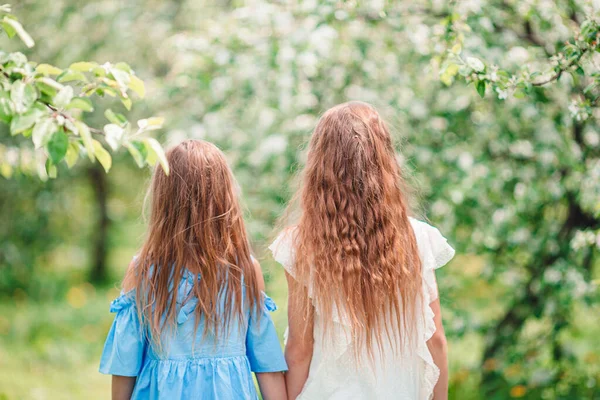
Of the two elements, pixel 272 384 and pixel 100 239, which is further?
pixel 100 239

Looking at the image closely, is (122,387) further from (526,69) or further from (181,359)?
(526,69)

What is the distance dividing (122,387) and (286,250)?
0.70 meters

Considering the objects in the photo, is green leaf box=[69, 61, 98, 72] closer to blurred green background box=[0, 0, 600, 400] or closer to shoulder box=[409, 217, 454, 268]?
shoulder box=[409, 217, 454, 268]

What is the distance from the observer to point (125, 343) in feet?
6.89

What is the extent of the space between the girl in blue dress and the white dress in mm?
134

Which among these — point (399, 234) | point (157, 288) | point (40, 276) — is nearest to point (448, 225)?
point (399, 234)

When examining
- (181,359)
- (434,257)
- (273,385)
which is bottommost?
(273,385)

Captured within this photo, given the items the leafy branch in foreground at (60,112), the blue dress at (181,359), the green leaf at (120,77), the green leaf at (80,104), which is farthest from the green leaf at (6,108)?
the blue dress at (181,359)

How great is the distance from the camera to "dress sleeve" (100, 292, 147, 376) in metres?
2.09

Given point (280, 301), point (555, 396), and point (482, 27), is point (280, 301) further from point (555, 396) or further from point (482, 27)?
point (482, 27)

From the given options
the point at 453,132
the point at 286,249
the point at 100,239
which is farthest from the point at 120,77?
the point at 100,239

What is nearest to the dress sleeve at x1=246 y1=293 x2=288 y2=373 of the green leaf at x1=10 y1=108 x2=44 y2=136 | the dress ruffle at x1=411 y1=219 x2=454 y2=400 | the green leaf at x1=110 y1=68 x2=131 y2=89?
the dress ruffle at x1=411 y1=219 x2=454 y2=400

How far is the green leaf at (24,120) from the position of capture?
4.54ft

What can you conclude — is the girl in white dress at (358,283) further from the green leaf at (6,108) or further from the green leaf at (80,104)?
the green leaf at (6,108)
